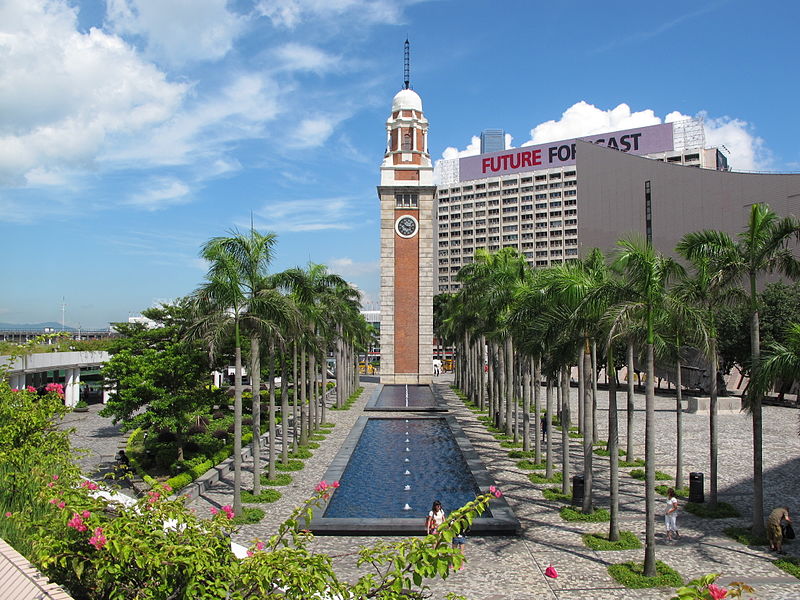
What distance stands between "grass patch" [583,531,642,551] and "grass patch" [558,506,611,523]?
1.13 meters

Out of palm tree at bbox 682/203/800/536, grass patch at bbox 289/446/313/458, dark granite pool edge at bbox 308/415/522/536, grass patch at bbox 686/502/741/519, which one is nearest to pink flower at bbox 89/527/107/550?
dark granite pool edge at bbox 308/415/522/536

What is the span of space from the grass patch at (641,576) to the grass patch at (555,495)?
479cm

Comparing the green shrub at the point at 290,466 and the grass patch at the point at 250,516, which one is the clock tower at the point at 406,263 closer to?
the green shrub at the point at 290,466

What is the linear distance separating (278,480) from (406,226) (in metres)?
37.1

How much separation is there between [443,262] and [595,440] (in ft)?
336

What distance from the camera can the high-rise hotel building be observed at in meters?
113

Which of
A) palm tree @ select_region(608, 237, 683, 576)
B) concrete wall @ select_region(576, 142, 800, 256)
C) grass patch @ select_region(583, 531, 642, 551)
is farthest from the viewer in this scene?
concrete wall @ select_region(576, 142, 800, 256)

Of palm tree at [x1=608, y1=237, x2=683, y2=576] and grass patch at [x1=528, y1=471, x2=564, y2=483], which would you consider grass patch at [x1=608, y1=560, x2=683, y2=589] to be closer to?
palm tree at [x1=608, y1=237, x2=683, y2=576]

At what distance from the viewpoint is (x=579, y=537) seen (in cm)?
1359

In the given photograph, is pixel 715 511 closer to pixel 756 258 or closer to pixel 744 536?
pixel 744 536

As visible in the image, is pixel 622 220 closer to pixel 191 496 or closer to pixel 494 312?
pixel 494 312

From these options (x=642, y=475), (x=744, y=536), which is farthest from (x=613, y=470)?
(x=642, y=475)

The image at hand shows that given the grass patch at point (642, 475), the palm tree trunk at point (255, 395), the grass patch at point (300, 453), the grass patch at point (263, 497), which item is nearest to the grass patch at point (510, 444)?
the grass patch at point (642, 475)

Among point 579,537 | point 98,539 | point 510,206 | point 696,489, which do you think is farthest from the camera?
point 510,206
